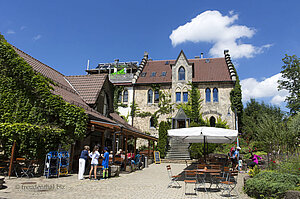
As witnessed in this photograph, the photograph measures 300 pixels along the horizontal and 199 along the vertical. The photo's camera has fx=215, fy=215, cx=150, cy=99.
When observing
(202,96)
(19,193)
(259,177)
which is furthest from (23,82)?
(202,96)

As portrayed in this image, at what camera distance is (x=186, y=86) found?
93.7 feet

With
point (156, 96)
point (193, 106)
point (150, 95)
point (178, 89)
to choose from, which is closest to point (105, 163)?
point (193, 106)

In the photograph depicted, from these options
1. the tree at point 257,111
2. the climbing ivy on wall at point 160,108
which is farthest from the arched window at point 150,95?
the tree at point 257,111

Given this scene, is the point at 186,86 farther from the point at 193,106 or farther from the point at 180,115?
the point at 180,115

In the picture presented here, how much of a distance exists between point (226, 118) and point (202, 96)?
406 cm

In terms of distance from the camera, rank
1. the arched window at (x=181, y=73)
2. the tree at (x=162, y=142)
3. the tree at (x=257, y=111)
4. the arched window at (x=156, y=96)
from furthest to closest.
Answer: the tree at (x=257, y=111), the arched window at (x=156, y=96), the arched window at (x=181, y=73), the tree at (x=162, y=142)

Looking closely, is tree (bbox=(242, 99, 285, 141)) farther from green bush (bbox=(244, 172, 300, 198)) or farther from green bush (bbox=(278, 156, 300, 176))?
green bush (bbox=(244, 172, 300, 198))

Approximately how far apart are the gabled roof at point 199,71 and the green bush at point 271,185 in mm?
21604

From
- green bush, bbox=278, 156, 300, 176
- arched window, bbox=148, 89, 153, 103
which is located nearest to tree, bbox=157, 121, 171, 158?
arched window, bbox=148, 89, 153, 103

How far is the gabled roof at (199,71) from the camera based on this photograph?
1123 inches

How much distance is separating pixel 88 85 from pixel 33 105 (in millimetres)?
7746

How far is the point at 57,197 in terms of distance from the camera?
21.0ft

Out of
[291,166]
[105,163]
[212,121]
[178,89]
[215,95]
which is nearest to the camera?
[291,166]

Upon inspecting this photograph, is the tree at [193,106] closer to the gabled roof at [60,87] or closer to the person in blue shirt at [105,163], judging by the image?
the gabled roof at [60,87]
